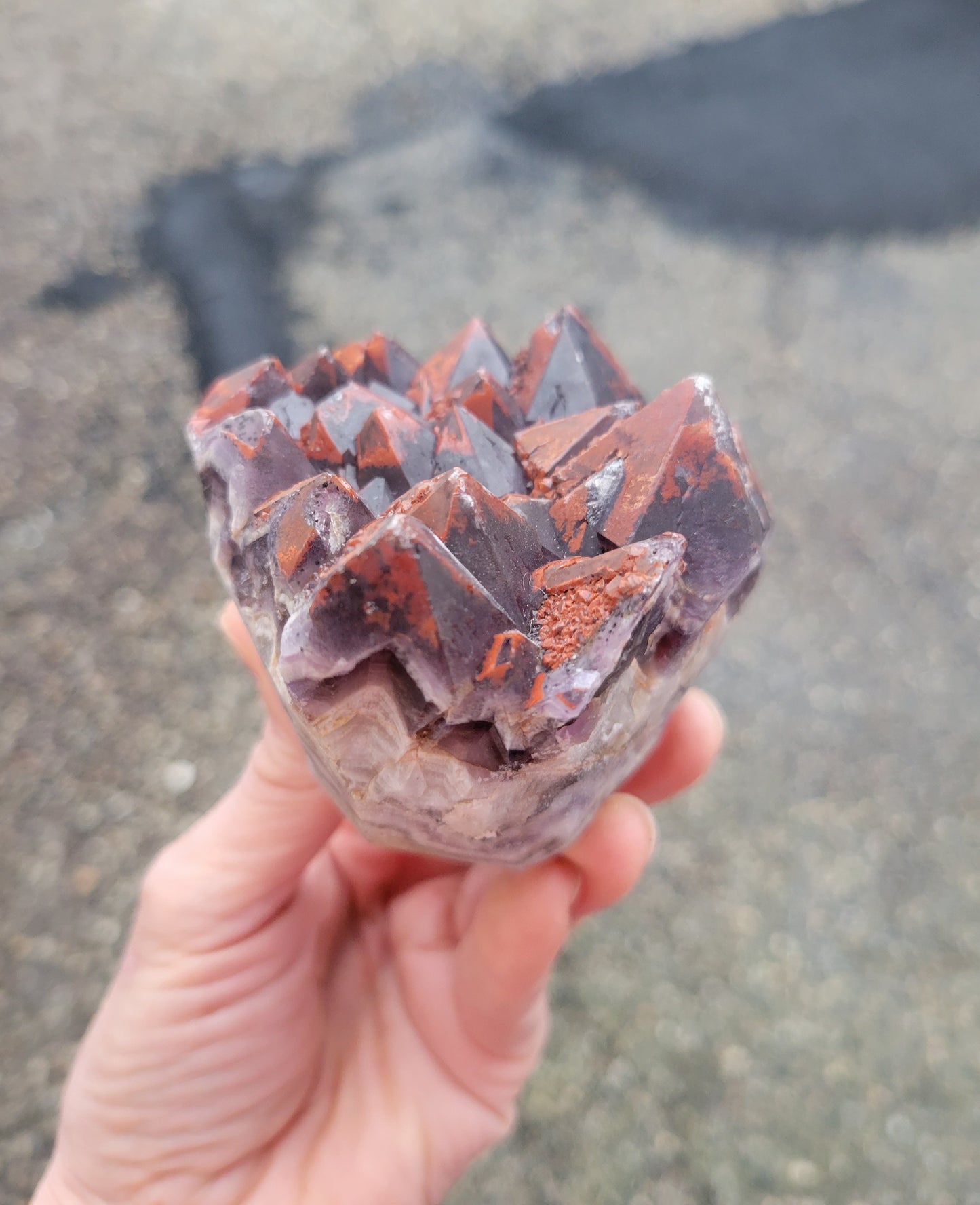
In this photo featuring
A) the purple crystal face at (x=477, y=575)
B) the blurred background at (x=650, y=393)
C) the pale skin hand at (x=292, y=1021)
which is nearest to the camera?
the purple crystal face at (x=477, y=575)

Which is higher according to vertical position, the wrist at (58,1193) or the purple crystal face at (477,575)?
the purple crystal face at (477,575)

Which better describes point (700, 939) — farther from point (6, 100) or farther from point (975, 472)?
point (6, 100)

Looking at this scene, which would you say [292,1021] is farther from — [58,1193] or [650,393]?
[650,393]

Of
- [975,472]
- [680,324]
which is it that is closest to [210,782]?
[680,324]

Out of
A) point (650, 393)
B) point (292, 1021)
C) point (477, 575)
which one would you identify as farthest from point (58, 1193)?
point (650, 393)

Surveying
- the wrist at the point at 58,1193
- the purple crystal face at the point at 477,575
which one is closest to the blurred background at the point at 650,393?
the wrist at the point at 58,1193

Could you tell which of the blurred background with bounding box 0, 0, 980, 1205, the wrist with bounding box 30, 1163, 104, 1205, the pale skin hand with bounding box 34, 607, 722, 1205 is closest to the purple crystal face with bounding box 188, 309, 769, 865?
the pale skin hand with bounding box 34, 607, 722, 1205

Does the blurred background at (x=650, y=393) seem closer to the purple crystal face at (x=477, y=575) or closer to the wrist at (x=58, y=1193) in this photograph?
the wrist at (x=58, y=1193)
